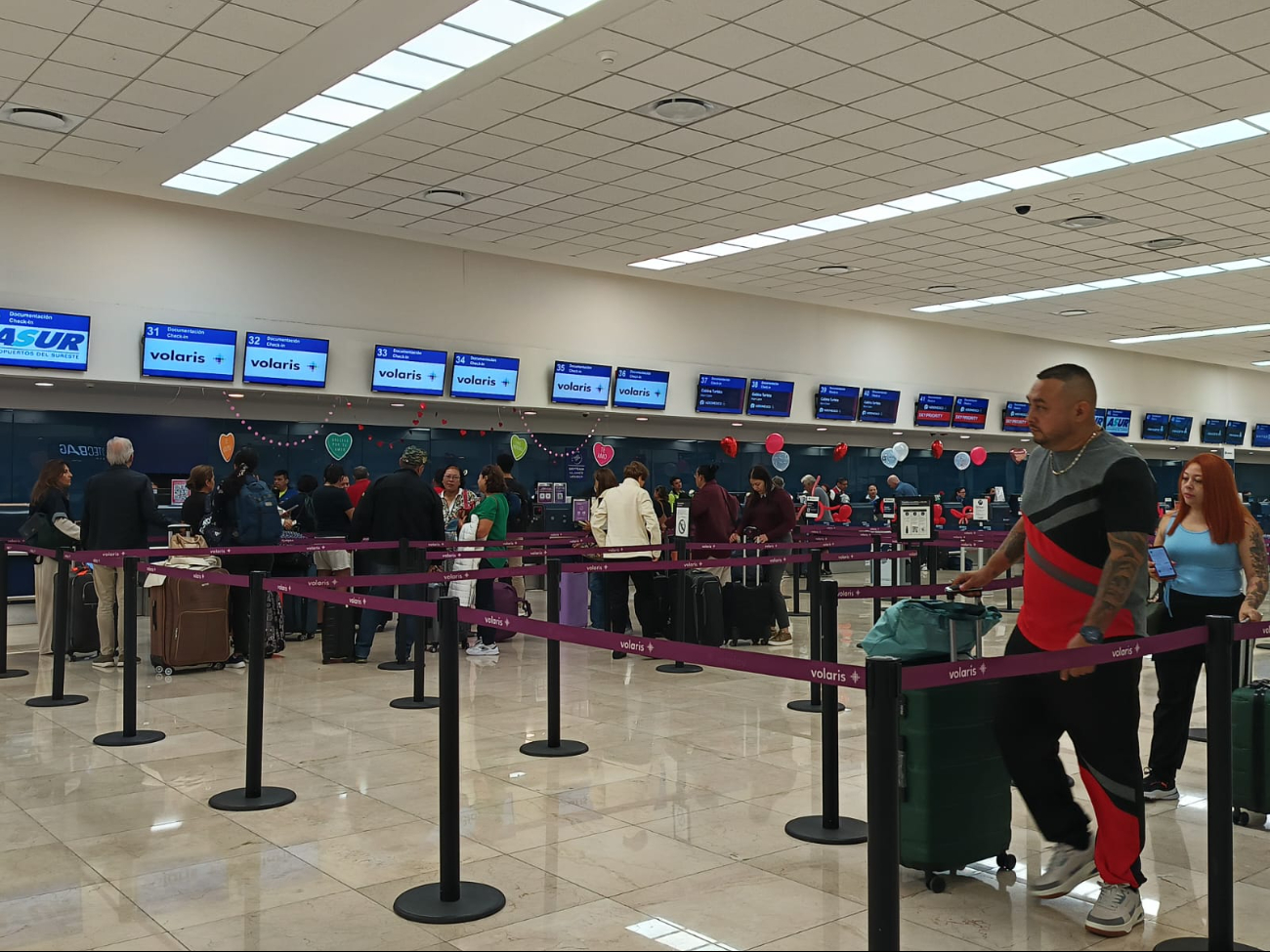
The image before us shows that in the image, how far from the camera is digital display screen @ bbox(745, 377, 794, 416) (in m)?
16.6

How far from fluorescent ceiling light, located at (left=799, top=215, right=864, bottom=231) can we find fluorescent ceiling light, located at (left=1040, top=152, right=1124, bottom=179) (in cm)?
230

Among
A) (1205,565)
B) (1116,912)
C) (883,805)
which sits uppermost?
(1205,565)

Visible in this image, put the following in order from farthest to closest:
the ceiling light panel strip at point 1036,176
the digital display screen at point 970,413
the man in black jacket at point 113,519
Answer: the digital display screen at point 970,413, the ceiling light panel strip at point 1036,176, the man in black jacket at point 113,519

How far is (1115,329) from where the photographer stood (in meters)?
19.6

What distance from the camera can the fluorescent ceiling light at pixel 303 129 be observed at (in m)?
8.74

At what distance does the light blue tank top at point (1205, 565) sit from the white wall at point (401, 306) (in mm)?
9730

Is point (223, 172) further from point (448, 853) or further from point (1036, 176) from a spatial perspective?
point (448, 853)

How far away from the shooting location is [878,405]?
1827cm

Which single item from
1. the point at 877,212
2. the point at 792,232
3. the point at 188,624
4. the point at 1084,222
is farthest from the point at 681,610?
the point at 1084,222

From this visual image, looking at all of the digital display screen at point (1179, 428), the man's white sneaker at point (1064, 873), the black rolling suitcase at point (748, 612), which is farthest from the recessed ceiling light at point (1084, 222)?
the digital display screen at point (1179, 428)

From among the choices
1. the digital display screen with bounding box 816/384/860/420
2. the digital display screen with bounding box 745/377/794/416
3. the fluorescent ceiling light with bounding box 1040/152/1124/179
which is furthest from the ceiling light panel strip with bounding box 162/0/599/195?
the digital display screen with bounding box 816/384/860/420

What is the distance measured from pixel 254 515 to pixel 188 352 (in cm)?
345

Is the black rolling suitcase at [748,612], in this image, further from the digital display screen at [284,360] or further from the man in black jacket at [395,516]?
the digital display screen at [284,360]

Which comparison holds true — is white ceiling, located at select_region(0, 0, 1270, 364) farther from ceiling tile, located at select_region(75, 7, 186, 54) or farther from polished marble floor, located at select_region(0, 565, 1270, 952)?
polished marble floor, located at select_region(0, 565, 1270, 952)
